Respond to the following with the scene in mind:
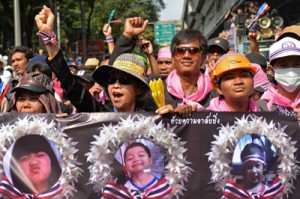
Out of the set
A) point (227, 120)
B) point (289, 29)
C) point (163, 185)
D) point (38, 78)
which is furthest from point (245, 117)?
point (38, 78)

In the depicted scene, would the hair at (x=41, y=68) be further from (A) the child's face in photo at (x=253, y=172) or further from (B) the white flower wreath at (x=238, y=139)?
(A) the child's face in photo at (x=253, y=172)

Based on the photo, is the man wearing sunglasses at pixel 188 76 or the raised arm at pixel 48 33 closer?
the raised arm at pixel 48 33

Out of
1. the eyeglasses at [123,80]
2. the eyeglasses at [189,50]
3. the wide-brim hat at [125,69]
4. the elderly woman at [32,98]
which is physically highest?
the eyeglasses at [189,50]

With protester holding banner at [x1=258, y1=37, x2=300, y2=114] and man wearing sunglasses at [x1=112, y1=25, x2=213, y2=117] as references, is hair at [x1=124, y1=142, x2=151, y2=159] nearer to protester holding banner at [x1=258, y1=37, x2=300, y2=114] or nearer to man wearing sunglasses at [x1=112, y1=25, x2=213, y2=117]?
man wearing sunglasses at [x1=112, y1=25, x2=213, y2=117]

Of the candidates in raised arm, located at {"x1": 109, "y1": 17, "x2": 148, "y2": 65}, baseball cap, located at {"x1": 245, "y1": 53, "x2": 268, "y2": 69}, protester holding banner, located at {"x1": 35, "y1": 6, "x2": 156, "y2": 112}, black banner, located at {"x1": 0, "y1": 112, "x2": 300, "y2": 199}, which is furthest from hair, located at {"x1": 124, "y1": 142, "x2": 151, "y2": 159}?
baseball cap, located at {"x1": 245, "y1": 53, "x2": 268, "y2": 69}

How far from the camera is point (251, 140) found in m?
3.75

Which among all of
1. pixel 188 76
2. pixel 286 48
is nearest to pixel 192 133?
pixel 188 76

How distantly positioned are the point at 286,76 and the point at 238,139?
67 centimetres

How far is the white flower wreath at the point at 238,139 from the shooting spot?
3.71 m

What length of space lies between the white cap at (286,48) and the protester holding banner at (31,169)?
1.77m

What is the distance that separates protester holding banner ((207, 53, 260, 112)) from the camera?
12.6 feet

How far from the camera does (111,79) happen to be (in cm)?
403

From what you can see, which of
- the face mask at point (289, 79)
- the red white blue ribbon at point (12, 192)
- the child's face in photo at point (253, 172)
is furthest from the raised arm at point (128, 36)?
the child's face in photo at point (253, 172)

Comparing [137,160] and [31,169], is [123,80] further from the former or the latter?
[31,169]
